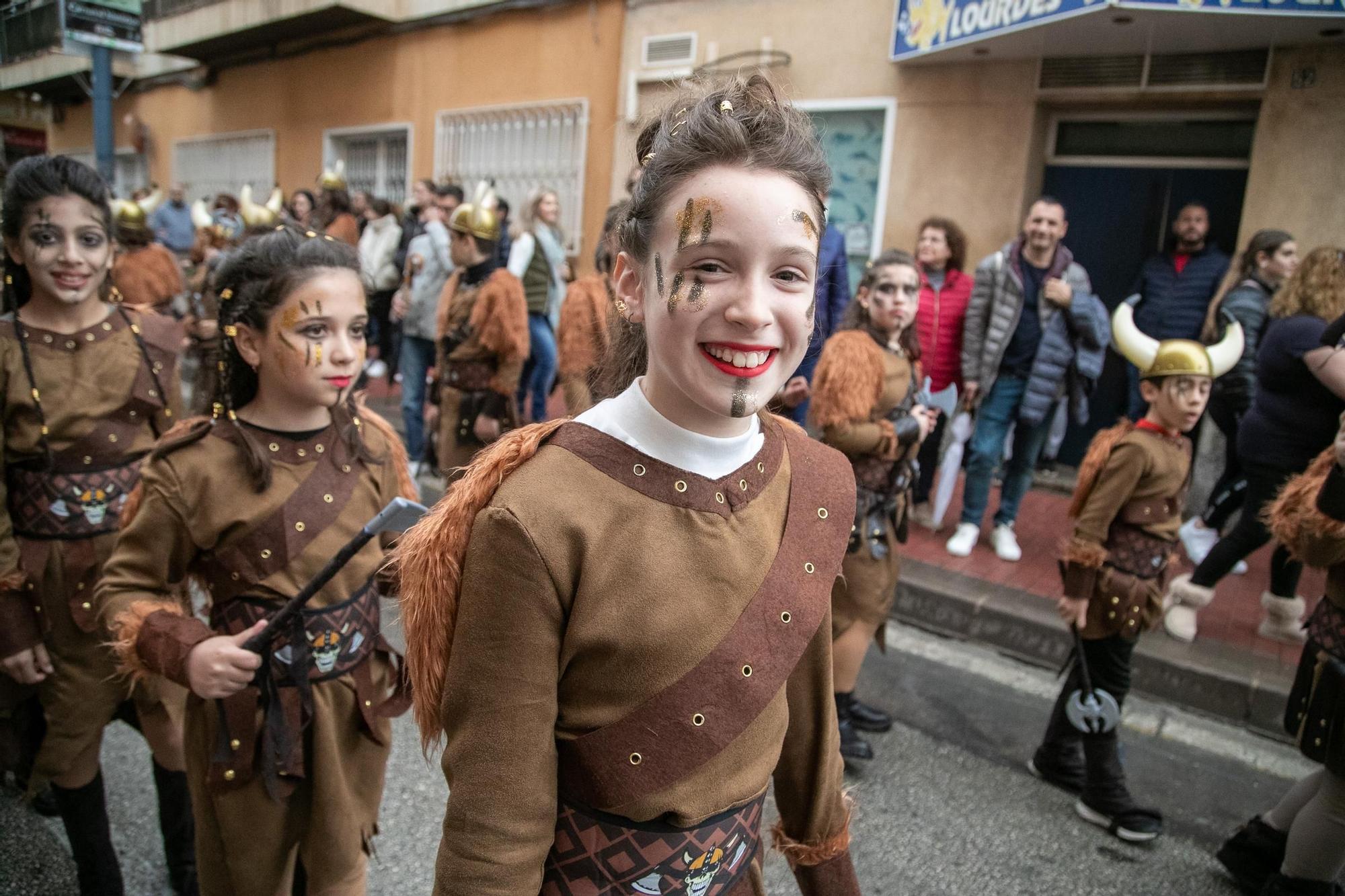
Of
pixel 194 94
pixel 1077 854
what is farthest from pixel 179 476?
pixel 194 94

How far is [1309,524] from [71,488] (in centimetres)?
351

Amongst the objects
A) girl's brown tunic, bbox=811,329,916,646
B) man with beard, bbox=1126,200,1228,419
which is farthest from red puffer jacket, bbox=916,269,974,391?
girl's brown tunic, bbox=811,329,916,646

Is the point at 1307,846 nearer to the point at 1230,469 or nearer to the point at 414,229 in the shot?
the point at 1230,469

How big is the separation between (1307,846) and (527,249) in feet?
20.4

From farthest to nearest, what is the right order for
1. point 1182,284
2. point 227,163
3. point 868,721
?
point 227,163, point 1182,284, point 868,721

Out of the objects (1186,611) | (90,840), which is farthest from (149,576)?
(1186,611)

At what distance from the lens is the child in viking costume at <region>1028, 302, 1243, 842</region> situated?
320 cm

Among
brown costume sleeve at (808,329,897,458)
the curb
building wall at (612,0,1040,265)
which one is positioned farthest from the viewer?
building wall at (612,0,1040,265)

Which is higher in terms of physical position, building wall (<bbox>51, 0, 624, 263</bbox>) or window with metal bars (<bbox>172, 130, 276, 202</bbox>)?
building wall (<bbox>51, 0, 624, 263</bbox>)

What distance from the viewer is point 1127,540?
3273 millimetres

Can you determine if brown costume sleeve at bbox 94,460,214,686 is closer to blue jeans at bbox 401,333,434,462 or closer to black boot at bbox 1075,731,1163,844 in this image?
black boot at bbox 1075,731,1163,844

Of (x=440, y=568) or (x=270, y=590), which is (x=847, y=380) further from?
(x=440, y=568)

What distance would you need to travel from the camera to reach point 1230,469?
5648 mm

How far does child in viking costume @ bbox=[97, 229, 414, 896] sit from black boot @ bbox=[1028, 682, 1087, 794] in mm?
2461
